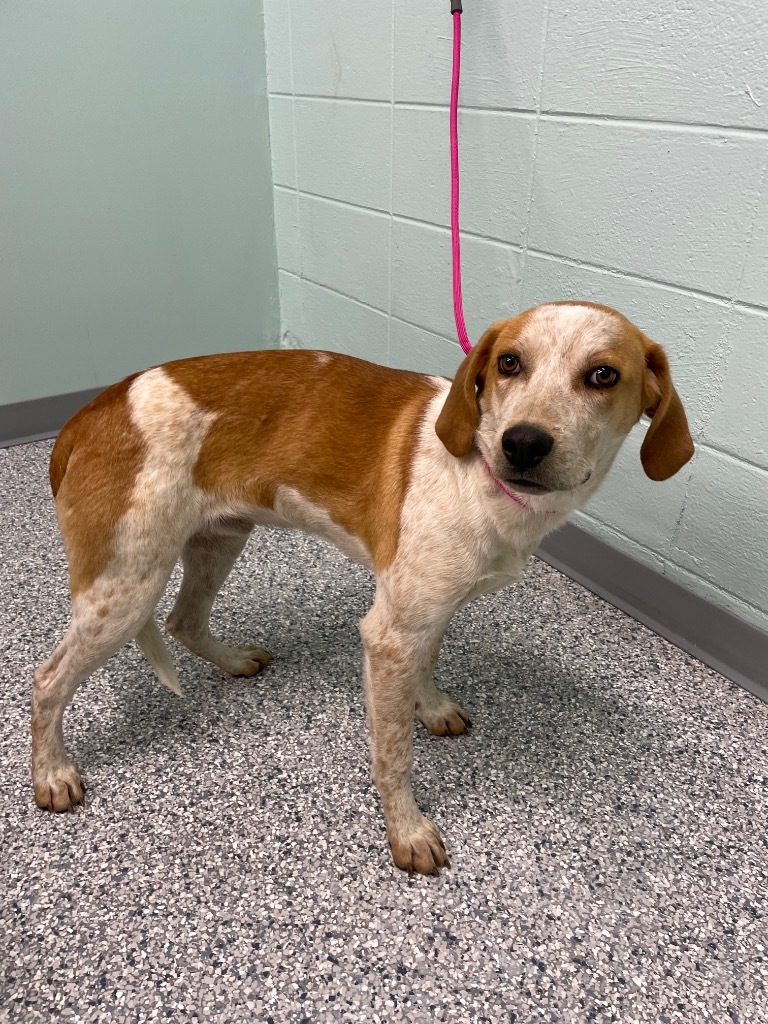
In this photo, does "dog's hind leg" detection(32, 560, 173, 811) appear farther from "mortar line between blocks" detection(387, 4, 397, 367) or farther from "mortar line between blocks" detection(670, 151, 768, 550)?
"mortar line between blocks" detection(387, 4, 397, 367)

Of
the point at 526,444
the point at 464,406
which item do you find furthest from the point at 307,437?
the point at 526,444

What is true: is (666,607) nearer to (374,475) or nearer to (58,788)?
(374,475)

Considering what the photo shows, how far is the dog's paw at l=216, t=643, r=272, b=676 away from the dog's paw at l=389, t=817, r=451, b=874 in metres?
0.53

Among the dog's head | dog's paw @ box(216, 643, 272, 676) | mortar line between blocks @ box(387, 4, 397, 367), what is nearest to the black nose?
the dog's head

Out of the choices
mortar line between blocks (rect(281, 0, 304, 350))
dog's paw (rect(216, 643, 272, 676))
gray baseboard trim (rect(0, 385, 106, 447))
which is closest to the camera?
dog's paw (rect(216, 643, 272, 676))

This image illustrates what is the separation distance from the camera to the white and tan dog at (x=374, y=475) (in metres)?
0.95

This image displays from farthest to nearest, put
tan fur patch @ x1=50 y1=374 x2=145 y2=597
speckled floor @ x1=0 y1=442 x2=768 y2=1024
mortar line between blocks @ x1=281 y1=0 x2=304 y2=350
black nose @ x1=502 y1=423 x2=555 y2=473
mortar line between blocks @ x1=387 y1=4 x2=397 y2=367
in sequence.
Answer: mortar line between blocks @ x1=281 y1=0 x2=304 y2=350, mortar line between blocks @ x1=387 y1=4 x2=397 y2=367, tan fur patch @ x1=50 y1=374 x2=145 y2=597, speckled floor @ x1=0 y1=442 x2=768 y2=1024, black nose @ x1=502 y1=423 x2=555 y2=473

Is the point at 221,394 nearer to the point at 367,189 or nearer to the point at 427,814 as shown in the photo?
the point at 427,814

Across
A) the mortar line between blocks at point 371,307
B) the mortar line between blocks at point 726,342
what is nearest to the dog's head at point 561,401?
the mortar line between blocks at point 726,342

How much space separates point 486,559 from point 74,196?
82.7 inches

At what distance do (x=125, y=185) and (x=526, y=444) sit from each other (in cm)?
213

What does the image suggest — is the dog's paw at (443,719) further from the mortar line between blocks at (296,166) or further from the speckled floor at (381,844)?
the mortar line between blocks at (296,166)

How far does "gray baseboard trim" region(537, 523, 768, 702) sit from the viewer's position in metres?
1.53

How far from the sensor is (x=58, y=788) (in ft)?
3.99
